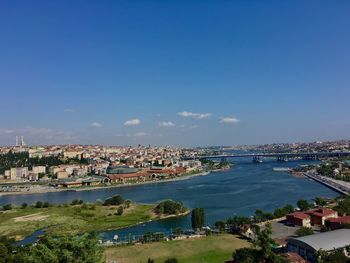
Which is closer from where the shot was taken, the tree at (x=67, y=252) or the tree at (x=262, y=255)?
the tree at (x=67, y=252)

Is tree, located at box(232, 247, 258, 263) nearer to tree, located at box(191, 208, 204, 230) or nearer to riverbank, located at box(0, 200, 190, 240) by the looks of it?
tree, located at box(191, 208, 204, 230)

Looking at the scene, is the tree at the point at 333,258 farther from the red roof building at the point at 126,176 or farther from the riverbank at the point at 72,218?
the red roof building at the point at 126,176

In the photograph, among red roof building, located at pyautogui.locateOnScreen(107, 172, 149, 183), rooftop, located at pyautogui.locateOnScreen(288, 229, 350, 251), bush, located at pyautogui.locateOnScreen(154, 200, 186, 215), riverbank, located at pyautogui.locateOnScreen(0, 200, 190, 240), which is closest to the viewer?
rooftop, located at pyautogui.locateOnScreen(288, 229, 350, 251)

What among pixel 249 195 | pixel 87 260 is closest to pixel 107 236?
pixel 87 260

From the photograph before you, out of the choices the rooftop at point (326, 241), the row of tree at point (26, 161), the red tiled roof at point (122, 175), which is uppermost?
the row of tree at point (26, 161)

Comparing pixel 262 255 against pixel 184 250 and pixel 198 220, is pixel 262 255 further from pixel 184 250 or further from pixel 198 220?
pixel 198 220

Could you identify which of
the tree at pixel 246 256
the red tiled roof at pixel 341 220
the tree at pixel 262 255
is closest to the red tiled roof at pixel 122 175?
the red tiled roof at pixel 341 220

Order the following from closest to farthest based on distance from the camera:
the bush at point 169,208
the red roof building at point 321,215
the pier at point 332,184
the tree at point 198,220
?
the red roof building at point 321,215 → the tree at point 198,220 → the bush at point 169,208 → the pier at point 332,184

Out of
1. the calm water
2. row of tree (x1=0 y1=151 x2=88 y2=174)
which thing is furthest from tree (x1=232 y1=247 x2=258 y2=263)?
row of tree (x1=0 y1=151 x2=88 y2=174)

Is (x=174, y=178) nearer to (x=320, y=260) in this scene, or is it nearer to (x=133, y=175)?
(x=133, y=175)
